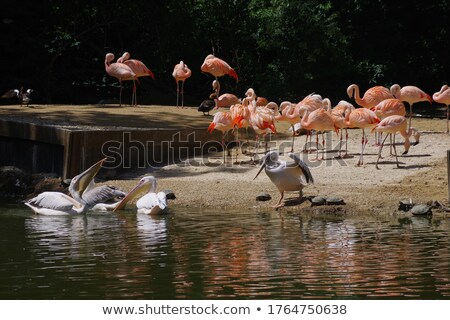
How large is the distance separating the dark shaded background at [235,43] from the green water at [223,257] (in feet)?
29.8

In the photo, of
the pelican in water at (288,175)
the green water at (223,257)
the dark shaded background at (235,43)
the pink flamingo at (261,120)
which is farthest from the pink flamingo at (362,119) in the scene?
the dark shaded background at (235,43)

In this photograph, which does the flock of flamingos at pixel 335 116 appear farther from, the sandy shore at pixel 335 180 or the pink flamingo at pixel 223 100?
the pink flamingo at pixel 223 100

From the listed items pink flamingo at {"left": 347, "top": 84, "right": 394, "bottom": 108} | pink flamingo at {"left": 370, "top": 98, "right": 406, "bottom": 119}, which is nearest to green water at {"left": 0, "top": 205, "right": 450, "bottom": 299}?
pink flamingo at {"left": 370, "top": 98, "right": 406, "bottom": 119}

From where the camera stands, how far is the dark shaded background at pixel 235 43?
1972 centimetres

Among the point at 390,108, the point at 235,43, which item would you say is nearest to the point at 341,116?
the point at 390,108

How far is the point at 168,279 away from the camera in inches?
293

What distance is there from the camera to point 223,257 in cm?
832

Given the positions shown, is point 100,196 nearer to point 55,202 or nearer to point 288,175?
point 55,202

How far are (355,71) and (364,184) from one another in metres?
7.96

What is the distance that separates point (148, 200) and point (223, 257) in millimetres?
3101

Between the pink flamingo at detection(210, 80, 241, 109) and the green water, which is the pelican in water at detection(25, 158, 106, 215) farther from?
the pink flamingo at detection(210, 80, 241, 109)

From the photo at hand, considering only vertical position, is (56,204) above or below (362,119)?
below

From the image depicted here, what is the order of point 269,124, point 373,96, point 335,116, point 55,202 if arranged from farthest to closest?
point 373,96, point 335,116, point 269,124, point 55,202
